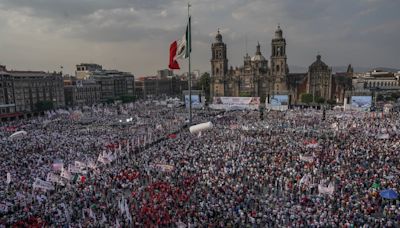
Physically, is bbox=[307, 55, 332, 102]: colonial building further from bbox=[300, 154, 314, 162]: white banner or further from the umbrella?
the umbrella

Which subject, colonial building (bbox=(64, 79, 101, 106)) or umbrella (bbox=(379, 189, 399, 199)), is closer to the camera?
umbrella (bbox=(379, 189, 399, 199))

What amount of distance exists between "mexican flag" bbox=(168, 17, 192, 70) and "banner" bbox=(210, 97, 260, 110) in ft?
109

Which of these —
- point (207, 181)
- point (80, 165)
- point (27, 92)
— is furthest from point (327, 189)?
point (27, 92)

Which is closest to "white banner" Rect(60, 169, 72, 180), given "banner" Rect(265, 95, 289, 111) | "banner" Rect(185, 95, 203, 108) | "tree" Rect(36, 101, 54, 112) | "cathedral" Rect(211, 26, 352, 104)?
"banner" Rect(185, 95, 203, 108)

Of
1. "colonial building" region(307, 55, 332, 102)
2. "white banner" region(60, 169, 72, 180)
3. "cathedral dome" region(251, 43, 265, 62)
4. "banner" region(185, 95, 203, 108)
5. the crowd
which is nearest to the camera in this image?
the crowd

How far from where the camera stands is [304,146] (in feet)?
89.6

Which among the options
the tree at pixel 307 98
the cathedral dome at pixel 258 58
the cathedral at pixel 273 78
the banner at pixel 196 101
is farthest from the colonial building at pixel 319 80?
the banner at pixel 196 101

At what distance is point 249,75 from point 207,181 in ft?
223

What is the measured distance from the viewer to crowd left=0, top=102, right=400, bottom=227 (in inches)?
595

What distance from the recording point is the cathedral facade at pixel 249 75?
264ft

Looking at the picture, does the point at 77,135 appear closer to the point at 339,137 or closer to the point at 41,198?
the point at 41,198

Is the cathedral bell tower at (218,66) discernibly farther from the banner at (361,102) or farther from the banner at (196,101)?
the banner at (361,102)

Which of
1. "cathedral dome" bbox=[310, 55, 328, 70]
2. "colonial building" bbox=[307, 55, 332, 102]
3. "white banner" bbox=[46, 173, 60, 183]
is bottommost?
"white banner" bbox=[46, 173, 60, 183]

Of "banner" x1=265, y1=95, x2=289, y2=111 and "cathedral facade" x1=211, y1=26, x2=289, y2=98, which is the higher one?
"cathedral facade" x1=211, y1=26, x2=289, y2=98
